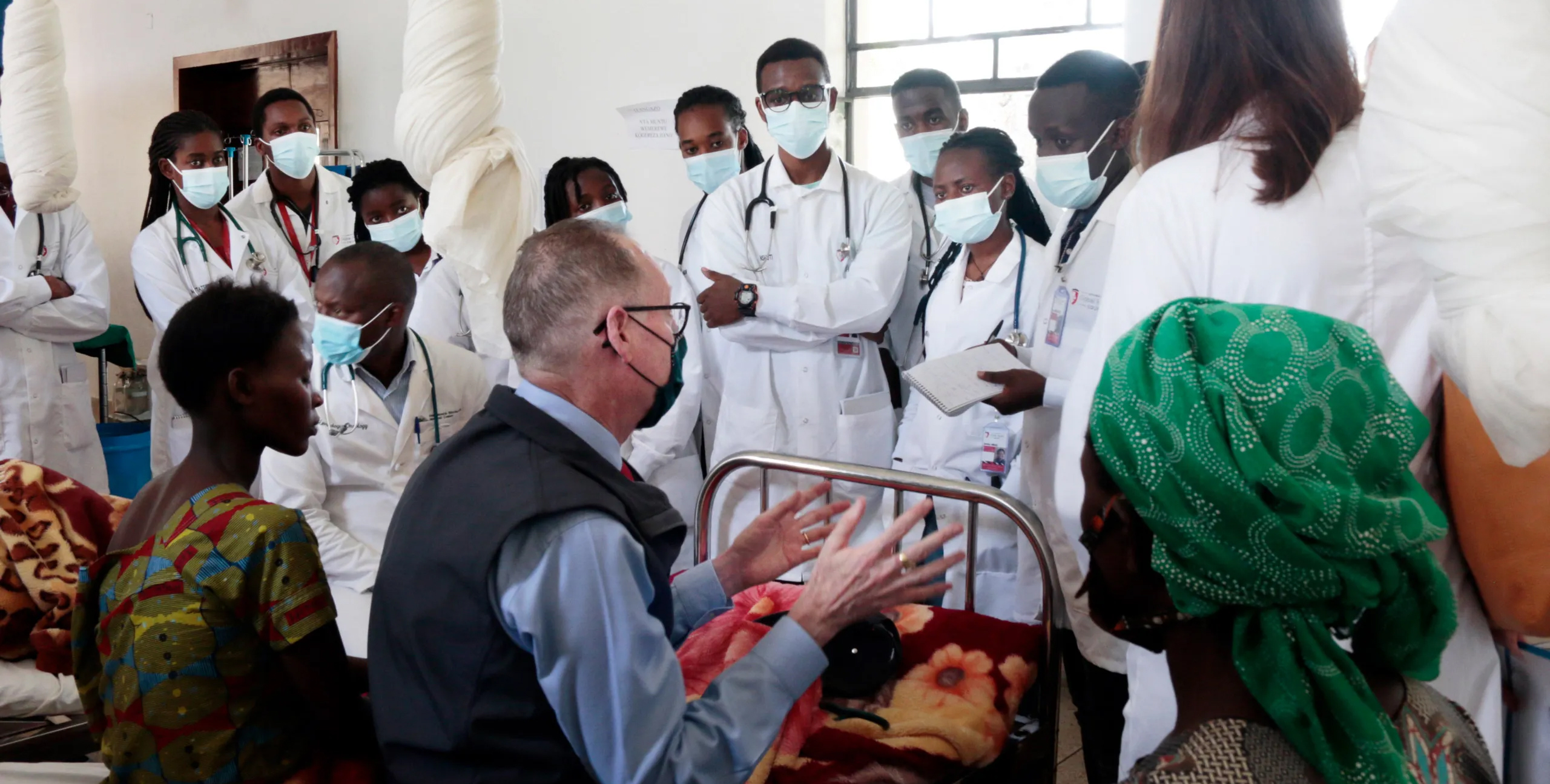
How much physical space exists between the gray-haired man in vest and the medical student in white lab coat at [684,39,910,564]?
1.88 m

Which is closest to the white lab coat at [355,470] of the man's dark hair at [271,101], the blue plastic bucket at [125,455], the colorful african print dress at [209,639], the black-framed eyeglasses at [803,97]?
the colorful african print dress at [209,639]

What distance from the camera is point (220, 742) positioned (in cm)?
162

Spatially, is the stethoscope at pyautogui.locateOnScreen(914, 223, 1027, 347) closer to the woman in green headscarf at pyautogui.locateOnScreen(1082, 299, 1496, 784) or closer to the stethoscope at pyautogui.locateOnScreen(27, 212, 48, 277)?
the woman in green headscarf at pyautogui.locateOnScreen(1082, 299, 1496, 784)

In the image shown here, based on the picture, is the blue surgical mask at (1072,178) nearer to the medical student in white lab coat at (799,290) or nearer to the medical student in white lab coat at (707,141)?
the medical student in white lab coat at (799,290)

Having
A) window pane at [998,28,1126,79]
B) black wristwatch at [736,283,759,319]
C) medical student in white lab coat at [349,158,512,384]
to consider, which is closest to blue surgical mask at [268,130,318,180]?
medical student in white lab coat at [349,158,512,384]

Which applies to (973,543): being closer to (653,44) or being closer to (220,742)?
(220,742)

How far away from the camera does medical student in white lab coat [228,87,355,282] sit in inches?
199

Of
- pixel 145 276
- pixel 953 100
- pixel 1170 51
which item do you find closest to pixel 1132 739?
pixel 1170 51

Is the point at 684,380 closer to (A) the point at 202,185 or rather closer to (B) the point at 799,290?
(B) the point at 799,290

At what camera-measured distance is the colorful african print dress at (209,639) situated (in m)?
1.59

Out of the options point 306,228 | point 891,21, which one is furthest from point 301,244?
point 891,21

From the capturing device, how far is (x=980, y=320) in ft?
10.5

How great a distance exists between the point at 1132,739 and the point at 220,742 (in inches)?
57.2

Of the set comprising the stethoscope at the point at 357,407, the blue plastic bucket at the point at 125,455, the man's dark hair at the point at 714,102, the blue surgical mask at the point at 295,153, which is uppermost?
the man's dark hair at the point at 714,102
